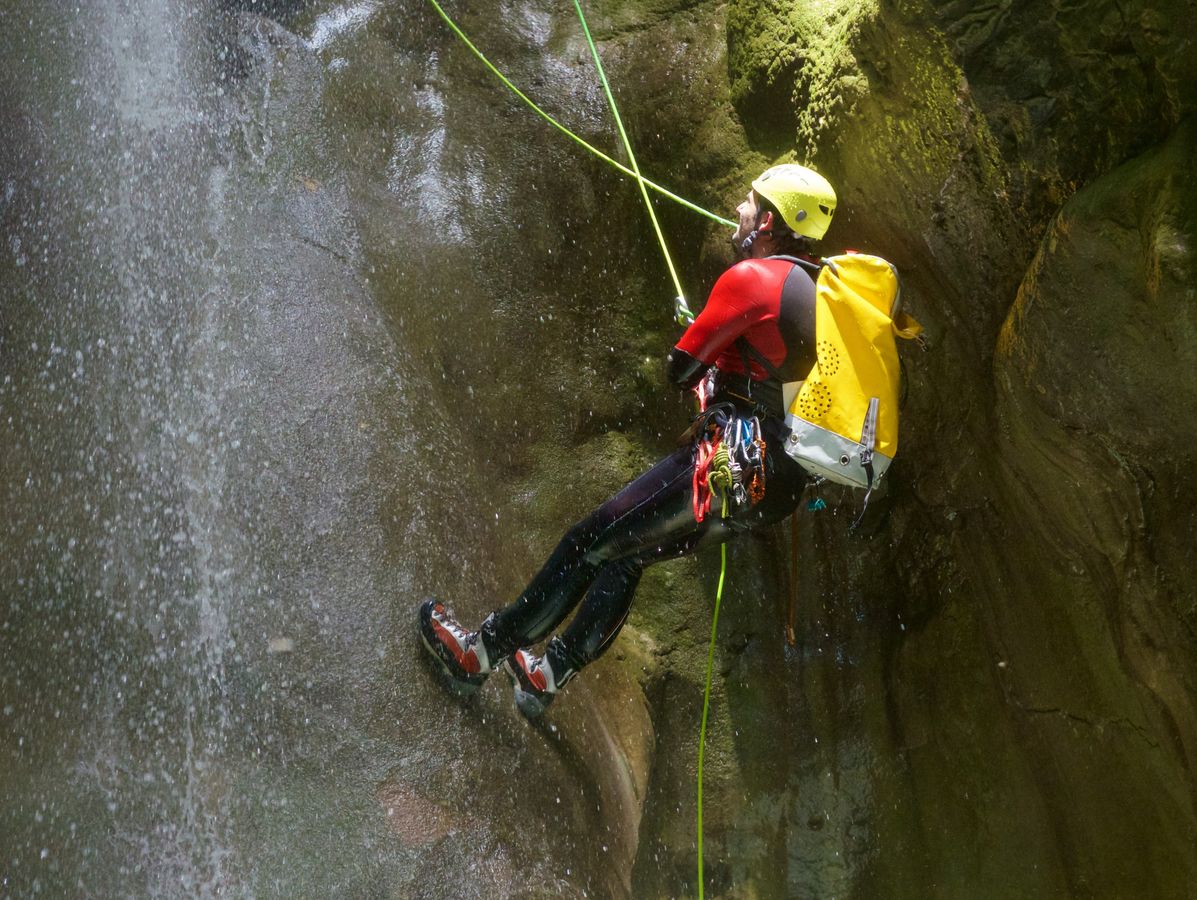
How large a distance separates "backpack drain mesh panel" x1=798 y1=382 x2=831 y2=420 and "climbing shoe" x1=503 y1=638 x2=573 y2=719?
56.9 inches

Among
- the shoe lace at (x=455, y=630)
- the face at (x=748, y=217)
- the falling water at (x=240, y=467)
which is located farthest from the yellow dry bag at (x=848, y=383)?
the falling water at (x=240, y=467)

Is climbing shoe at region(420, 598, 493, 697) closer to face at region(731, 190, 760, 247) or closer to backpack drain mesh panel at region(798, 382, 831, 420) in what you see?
backpack drain mesh panel at region(798, 382, 831, 420)

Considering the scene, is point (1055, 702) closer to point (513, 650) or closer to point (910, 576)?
point (910, 576)

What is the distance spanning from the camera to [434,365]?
5273mm

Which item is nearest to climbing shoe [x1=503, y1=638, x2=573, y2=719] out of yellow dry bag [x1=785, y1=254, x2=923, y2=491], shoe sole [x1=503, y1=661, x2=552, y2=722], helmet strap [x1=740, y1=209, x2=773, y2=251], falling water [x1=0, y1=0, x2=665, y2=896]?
shoe sole [x1=503, y1=661, x2=552, y2=722]

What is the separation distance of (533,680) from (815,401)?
171 centimetres

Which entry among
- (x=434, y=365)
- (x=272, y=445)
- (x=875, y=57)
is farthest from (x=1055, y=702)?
(x=272, y=445)

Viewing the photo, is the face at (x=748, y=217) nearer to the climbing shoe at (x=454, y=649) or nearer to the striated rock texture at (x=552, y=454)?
the striated rock texture at (x=552, y=454)

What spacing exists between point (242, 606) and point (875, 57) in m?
3.48

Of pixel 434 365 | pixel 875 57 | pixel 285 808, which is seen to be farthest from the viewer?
pixel 434 365

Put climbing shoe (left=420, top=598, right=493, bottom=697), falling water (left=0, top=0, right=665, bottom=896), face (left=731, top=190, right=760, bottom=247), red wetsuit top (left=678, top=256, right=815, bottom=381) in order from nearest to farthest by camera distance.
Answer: red wetsuit top (left=678, top=256, right=815, bottom=381), face (left=731, top=190, right=760, bottom=247), falling water (left=0, top=0, right=665, bottom=896), climbing shoe (left=420, top=598, right=493, bottom=697)

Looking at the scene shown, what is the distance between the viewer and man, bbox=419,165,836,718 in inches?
152

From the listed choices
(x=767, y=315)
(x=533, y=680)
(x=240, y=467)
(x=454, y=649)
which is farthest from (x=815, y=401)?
(x=240, y=467)

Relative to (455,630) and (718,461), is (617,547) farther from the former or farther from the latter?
(455,630)
